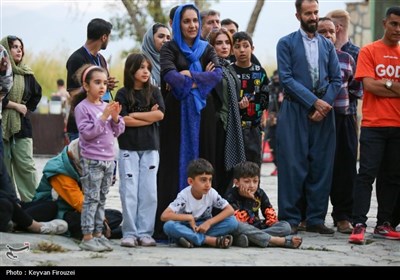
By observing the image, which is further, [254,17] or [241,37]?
[254,17]

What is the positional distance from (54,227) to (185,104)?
56.8 inches

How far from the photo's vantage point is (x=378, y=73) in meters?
8.73

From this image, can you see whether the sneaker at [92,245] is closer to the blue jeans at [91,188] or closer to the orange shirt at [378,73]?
the blue jeans at [91,188]

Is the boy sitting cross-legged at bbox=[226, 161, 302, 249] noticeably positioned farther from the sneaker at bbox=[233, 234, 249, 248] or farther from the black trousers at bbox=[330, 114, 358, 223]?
the black trousers at bbox=[330, 114, 358, 223]

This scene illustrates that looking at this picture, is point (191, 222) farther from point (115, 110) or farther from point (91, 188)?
point (115, 110)

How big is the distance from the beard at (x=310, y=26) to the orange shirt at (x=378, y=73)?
1.52 ft

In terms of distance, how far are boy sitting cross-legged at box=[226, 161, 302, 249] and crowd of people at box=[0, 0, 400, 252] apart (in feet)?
0.04

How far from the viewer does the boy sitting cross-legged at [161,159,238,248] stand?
7.67 metres

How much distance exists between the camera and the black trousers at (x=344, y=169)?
9.31 m

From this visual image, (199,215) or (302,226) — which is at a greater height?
(199,215)

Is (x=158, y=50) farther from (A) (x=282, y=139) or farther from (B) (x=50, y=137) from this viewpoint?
(B) (x=50, y=137)

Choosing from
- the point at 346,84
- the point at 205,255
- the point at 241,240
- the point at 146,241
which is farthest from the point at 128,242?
the point at 346,84

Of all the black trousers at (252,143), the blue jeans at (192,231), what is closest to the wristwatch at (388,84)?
the black trousers at (252,143)
